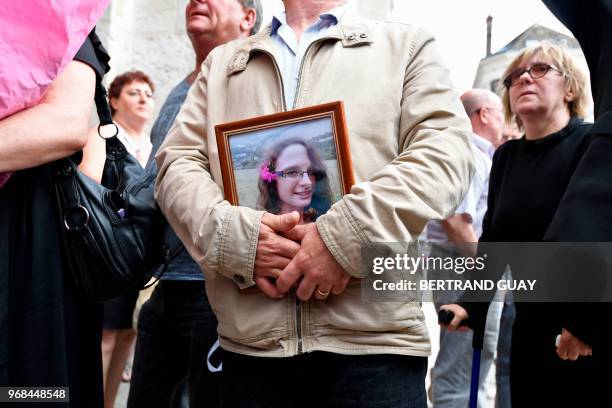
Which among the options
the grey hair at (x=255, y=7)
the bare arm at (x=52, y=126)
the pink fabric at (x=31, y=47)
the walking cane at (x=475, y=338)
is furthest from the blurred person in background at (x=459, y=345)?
the pink fabric at (x=31, y=47)

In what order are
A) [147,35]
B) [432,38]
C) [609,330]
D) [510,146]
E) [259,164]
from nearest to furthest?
[609,330]
[259,164]
[432,38]
[510,146]
[147,35]

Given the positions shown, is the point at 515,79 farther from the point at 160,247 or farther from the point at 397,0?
the point at 397,0

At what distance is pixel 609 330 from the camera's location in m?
Result: 1.61

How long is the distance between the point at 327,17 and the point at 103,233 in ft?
2.72

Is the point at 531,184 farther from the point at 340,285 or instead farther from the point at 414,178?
the point at 340,285

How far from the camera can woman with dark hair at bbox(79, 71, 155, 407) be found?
151 inches

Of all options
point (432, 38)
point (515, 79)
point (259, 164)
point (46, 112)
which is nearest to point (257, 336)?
point (259, 164)

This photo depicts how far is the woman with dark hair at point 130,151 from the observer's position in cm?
384

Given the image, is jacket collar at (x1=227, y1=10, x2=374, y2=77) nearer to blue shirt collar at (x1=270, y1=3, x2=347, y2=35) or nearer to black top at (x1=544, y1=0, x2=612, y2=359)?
blue shirt collar at (x1=270, y1=3, x2=347, y2=35)

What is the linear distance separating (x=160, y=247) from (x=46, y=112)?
0.47 m

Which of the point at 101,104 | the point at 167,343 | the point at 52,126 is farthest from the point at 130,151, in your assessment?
the point at 52,126

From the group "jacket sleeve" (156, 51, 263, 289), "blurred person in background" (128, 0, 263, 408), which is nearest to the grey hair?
"blurred person in background" (128, 0, 263, 408)

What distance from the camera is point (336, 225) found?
164cm

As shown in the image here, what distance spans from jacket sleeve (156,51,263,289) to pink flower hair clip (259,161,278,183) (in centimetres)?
10
